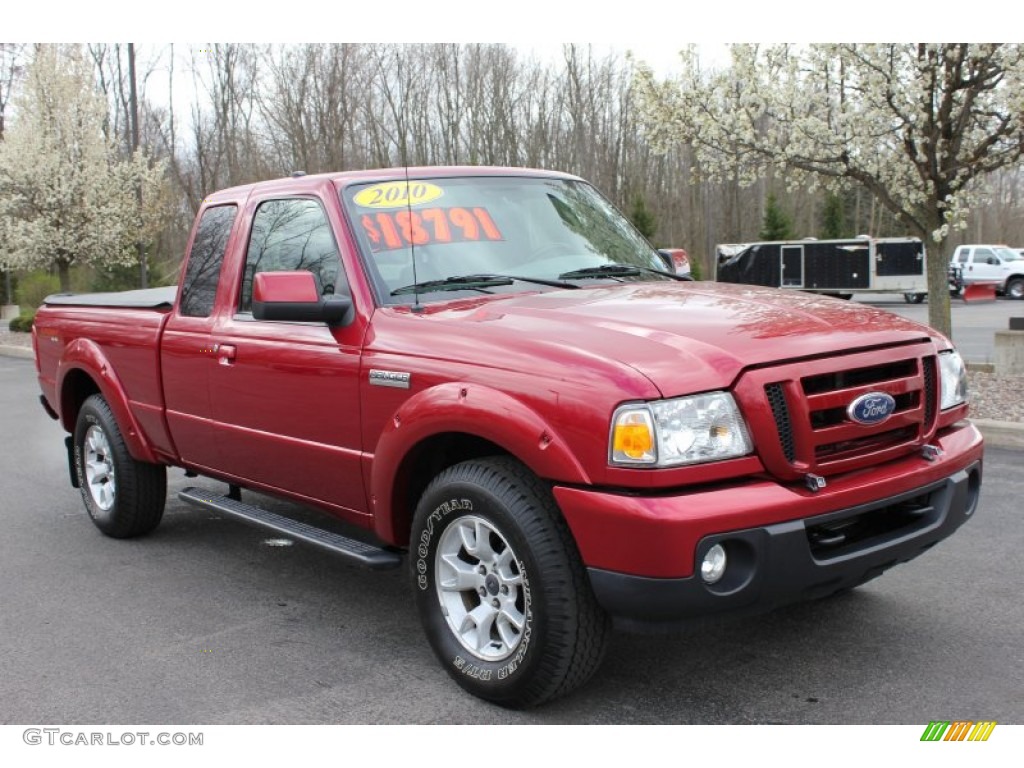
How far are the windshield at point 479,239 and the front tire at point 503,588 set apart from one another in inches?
39.8

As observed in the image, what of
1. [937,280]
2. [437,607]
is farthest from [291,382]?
[937,280]

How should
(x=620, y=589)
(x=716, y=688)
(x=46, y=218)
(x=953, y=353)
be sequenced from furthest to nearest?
(x=46, y=218), (x=953, y=353), (x=716, y=688), (x=620, y=589)

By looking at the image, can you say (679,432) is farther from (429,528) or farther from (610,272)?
(610,272)

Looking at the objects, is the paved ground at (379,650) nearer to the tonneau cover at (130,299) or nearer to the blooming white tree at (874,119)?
the tonneau cover at (130,299)

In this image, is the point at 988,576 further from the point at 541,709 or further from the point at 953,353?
the point at 541,709

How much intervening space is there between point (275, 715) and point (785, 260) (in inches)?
1252

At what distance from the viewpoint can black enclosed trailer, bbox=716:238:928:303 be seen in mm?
31938

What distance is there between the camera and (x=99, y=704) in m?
3.75

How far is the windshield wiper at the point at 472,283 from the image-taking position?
4250 mm

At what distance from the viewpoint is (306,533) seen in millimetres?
4414

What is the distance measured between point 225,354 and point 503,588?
2.04m

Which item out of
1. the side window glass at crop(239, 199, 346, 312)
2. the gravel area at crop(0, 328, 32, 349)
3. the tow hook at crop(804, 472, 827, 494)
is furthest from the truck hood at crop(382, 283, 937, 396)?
the gravel area at crop(0, 328, 32, 349)

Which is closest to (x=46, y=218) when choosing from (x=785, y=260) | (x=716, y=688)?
(x=785, y=260)

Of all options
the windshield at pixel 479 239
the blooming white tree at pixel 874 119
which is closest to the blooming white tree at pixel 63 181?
the blooming white tree at pixel 874 119
